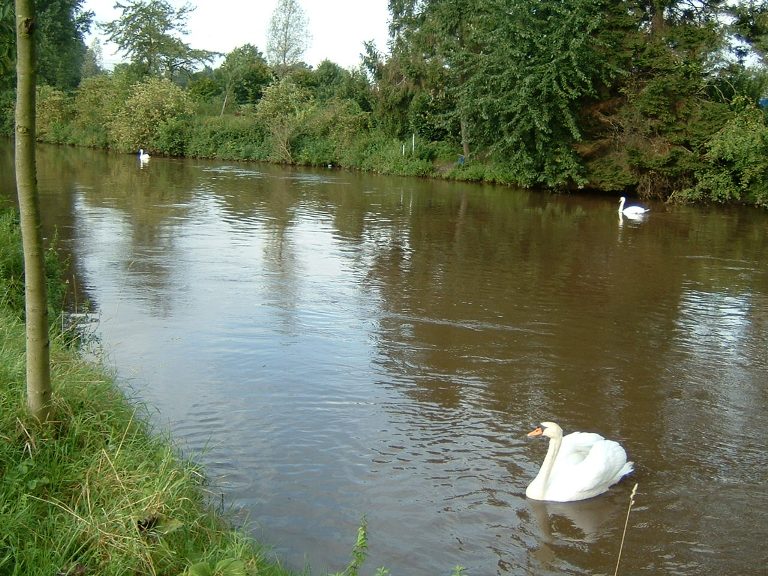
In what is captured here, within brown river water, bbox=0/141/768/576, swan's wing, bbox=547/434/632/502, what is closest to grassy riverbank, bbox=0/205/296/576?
brown river water, bbox=0/141/768/576

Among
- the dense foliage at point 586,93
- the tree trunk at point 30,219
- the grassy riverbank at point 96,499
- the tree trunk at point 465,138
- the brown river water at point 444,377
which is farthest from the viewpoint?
the tree trunk at point 465,138

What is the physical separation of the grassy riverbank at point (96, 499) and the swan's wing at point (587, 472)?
2528 mm

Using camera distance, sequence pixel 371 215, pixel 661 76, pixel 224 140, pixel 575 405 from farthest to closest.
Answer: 1. pixel 224 140
2. pixel 661 76
3. pixel 371 215
4. pixel 575 405

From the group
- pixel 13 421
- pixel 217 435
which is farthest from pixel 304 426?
pixel 13 421

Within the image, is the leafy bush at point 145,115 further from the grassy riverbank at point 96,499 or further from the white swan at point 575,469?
the grassy riverbank at point 96,499

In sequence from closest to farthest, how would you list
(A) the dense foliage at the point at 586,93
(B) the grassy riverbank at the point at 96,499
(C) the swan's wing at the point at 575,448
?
(B) the grassy riverbank at the point at 96,499 < (C) the swan's wing at the point at 575,448 < (A) the dense foliage at the point at 586,93

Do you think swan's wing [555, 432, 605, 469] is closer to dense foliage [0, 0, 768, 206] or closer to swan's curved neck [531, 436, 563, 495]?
swan's curved neck [531, 436, 563, 495]

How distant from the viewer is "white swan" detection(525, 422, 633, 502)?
20.6 ft

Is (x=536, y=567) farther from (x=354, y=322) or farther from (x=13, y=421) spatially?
(x=354, y=322)

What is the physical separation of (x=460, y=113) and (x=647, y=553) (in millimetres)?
29298

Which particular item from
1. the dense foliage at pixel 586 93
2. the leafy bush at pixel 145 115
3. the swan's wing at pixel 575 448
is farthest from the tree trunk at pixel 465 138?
the swan's wing at pixel 575 448

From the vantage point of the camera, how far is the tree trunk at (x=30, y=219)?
13.0 ft

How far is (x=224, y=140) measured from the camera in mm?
49156

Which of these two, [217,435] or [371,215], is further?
[371,215]
